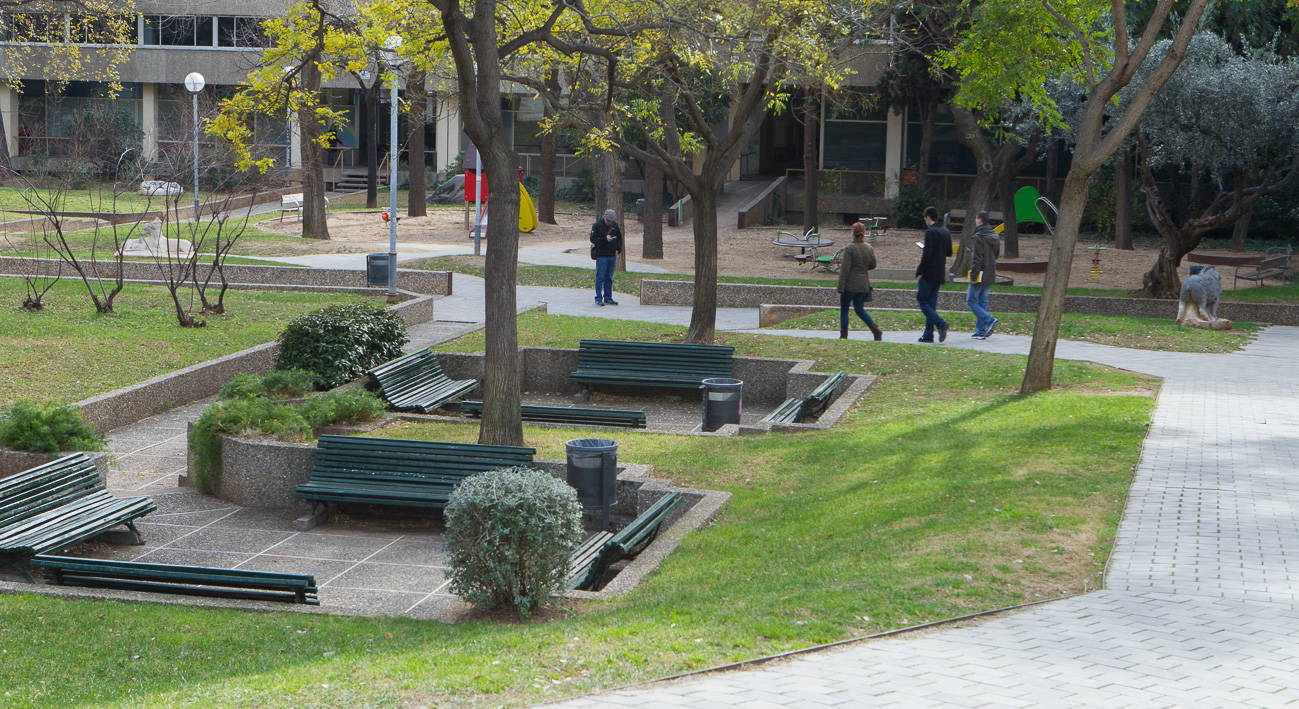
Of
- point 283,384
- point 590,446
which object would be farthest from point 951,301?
point 590,446

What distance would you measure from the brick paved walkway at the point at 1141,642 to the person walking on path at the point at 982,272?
7.09 meters

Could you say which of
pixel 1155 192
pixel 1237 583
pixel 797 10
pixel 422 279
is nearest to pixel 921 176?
pixel 1155 192

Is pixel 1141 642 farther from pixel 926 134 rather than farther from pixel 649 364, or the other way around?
pixel 926 134

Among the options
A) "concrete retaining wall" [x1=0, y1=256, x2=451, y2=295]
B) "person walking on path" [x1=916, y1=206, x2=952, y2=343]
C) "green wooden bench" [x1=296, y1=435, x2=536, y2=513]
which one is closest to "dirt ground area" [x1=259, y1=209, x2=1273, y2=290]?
"concrete retaining wall" [x1=0, y1=256, x2=451, y2=295]

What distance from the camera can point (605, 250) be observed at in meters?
20.7

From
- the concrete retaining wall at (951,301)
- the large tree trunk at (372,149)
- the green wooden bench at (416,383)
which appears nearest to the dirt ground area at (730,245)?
the large tree trunk at (372,149)

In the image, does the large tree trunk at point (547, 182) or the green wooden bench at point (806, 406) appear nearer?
the green wooden bench at point (806, 406)

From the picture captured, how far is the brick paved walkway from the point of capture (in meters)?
5.09

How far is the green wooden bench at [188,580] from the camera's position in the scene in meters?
7.23

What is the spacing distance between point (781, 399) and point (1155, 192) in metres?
10.2

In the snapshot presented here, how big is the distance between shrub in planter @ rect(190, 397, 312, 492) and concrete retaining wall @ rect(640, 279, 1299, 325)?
36.0 ft

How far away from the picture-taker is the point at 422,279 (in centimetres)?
2248

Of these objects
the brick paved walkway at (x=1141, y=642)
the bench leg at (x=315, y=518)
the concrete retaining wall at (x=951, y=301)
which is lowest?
the bench leg at (x=315, y=518)

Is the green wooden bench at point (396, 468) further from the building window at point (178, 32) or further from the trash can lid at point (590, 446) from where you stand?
the building window at point (178, 32)
